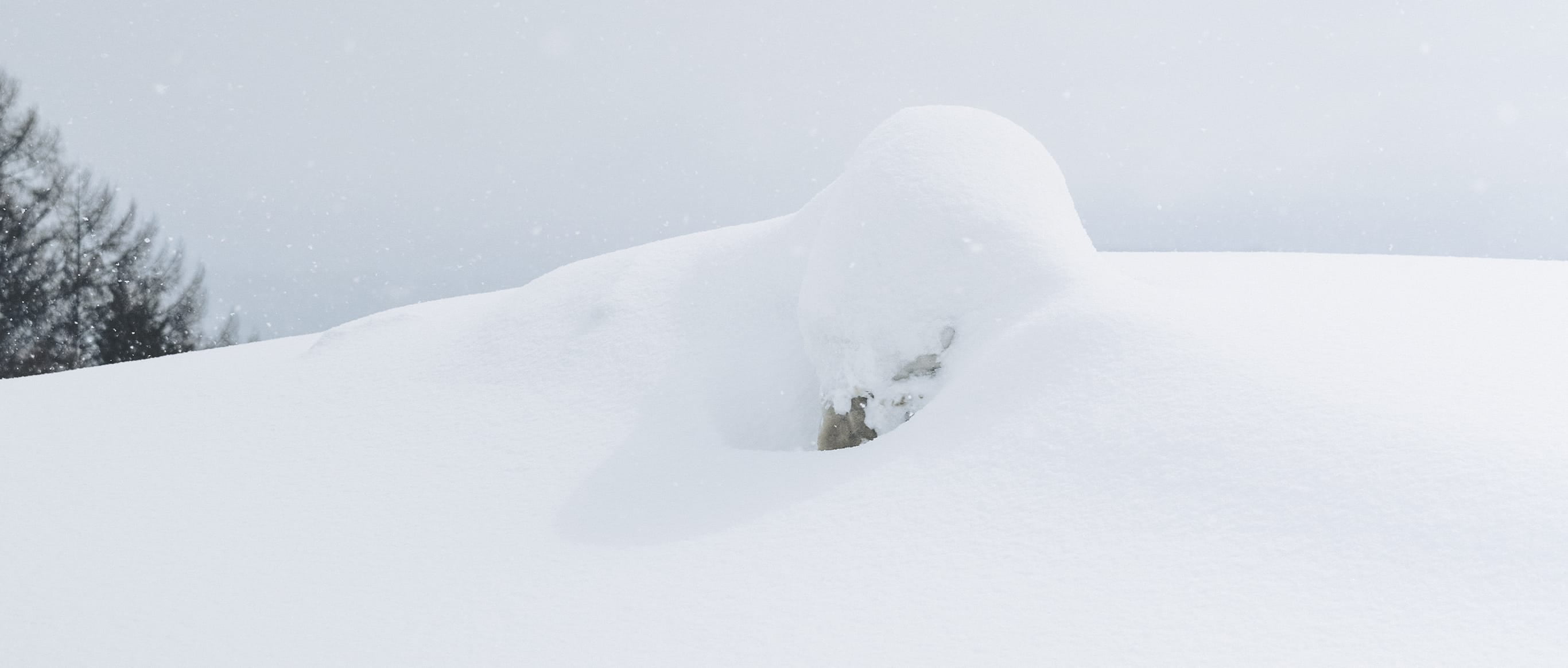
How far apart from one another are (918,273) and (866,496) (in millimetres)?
1863

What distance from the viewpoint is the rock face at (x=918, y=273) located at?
545 cm

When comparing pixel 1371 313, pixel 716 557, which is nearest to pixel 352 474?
pixel 716 557

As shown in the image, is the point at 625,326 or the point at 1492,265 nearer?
the point at 625,326

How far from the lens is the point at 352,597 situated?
3.84 metres

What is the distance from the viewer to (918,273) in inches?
219

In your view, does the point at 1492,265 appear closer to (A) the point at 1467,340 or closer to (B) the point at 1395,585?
(A) the point at 1467,340

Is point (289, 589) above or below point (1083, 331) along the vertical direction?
below

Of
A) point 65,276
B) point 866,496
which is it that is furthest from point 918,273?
point 65,276

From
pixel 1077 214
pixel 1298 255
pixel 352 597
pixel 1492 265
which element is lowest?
pixel 352 597

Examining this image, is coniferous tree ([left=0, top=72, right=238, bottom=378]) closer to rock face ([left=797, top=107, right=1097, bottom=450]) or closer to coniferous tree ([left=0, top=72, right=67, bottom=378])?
coniferous tree ([left=0, top=72, right=67, bottom=378])

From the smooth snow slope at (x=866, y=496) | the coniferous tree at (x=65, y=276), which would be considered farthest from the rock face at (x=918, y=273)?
the coniferous tree at (x=65, y=276)

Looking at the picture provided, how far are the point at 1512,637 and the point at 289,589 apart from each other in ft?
14.8

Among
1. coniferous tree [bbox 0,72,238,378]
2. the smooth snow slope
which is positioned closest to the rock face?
the smooth snow slope

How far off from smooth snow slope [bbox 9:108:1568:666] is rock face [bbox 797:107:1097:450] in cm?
7
